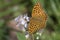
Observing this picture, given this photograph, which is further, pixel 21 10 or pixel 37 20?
pixel 21 10

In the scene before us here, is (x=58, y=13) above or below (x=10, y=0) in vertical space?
below

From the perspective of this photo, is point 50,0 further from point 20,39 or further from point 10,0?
point 20,39

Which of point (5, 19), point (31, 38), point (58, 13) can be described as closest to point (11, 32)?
point (5, 19)

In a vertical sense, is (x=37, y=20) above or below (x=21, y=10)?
above

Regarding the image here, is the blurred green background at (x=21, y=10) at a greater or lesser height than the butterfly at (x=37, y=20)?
lesser

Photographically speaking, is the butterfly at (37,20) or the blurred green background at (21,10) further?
the blurred green background at (21,10)

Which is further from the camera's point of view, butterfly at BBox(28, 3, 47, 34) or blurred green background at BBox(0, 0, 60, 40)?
blurred green background at BBox(0, 0, 60, 40)

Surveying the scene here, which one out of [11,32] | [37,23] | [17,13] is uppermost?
[37,23]

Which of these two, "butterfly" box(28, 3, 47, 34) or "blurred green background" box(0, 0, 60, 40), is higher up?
"butterfly" box(28, 3, 47, 34)
